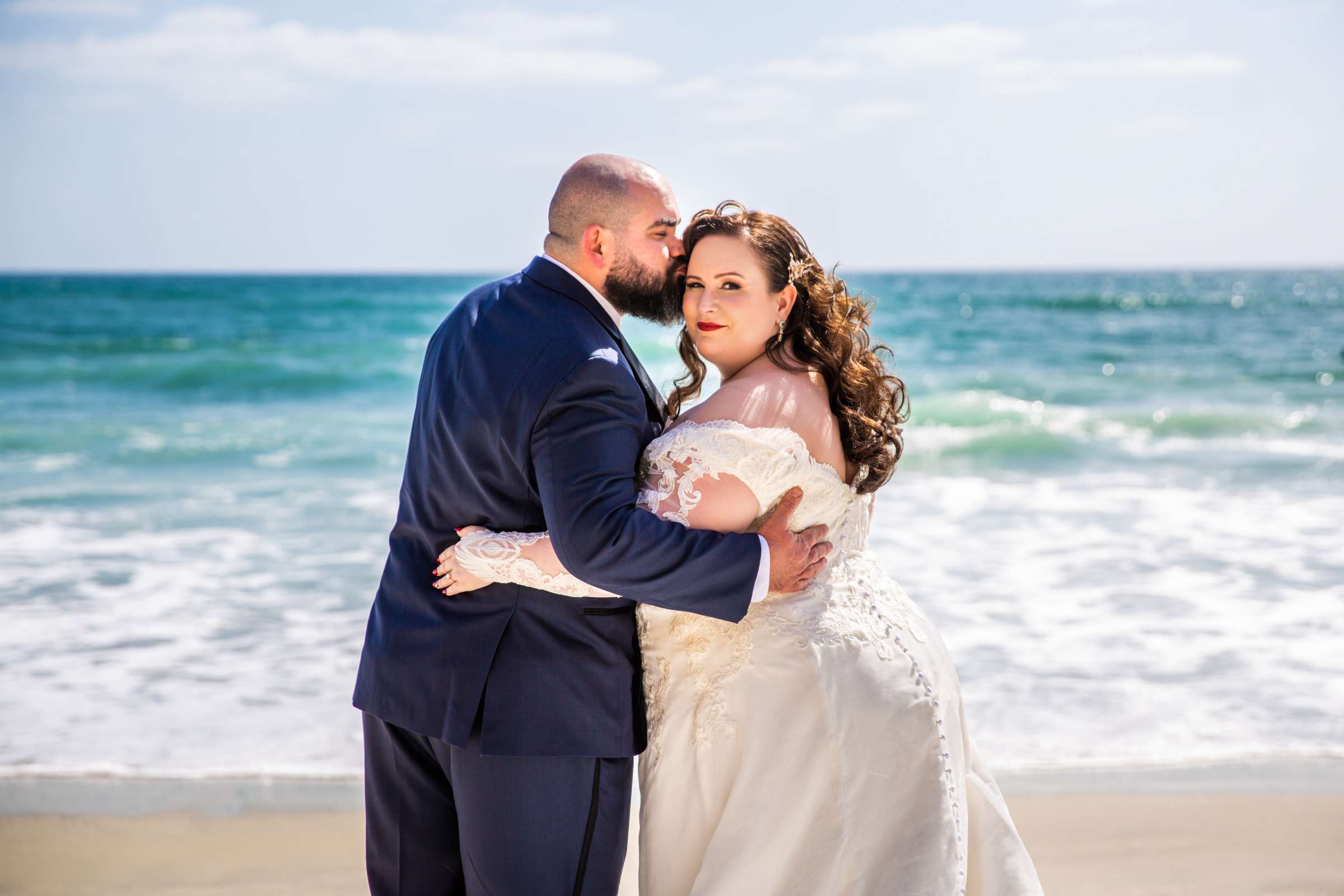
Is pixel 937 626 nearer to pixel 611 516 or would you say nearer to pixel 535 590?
pixel 535 590

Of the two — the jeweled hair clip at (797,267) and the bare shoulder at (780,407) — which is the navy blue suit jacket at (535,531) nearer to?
the bare shoulder at (780,407)

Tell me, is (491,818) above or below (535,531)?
below

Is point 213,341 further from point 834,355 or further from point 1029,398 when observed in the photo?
point 834,355

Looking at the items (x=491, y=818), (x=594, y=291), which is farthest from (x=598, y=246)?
(x=491, y=818)

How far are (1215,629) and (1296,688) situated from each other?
76cm

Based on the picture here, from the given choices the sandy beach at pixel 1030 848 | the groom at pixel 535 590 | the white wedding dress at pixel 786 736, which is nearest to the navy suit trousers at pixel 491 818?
the groom at pixel 535 590

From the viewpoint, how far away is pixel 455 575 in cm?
208

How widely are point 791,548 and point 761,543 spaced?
0.11 m

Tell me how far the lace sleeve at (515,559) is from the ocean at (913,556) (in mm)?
2210

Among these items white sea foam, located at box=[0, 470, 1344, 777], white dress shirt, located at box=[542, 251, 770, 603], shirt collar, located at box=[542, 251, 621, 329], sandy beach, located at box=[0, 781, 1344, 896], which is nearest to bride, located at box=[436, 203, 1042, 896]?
white dress shirt, located at box=[542, 251, 770, 603]

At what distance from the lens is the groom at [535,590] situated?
6.59 feet

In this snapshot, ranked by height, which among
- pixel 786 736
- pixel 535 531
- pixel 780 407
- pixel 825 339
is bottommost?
pixel 786 736

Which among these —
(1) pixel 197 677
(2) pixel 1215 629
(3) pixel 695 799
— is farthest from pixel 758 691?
(2) pixel 1215 629

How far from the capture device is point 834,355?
97.8 inches
